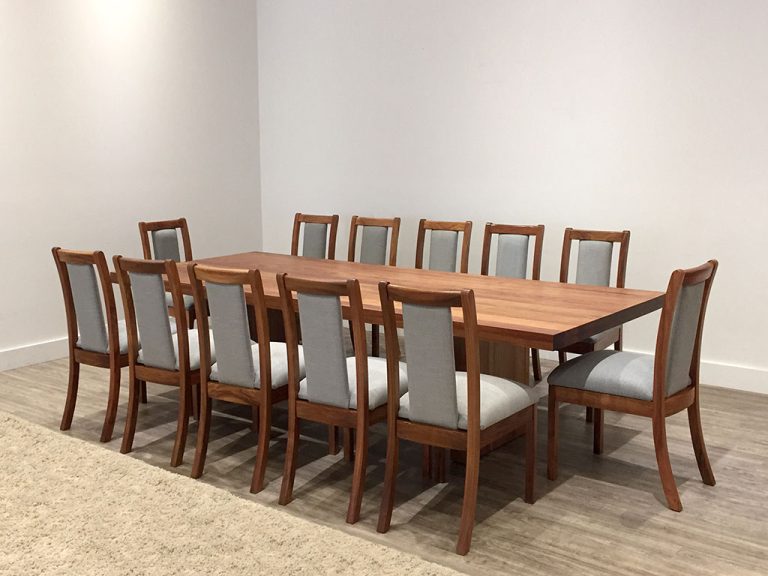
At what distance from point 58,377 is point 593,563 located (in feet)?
12.4

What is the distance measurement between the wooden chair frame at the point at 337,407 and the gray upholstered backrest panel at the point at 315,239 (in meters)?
2.33

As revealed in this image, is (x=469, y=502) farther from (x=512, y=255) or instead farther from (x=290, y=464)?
(x=512, y=255)

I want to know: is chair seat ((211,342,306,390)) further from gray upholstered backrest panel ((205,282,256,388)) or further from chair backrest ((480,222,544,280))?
chair backrest ((480,222,544,280))

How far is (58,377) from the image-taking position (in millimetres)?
5406

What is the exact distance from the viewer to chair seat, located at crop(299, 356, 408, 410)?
10.7 ft

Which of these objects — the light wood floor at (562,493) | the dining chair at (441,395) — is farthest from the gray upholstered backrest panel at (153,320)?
the dining chair at (441,395)

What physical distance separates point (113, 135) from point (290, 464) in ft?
11.9

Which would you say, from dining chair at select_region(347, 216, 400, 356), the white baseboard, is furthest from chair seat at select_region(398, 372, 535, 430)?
the white baseboard

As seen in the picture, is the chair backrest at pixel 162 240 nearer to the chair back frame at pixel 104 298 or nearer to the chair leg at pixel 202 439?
the chair back frame at pixel 104 298

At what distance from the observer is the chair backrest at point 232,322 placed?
11.1ft

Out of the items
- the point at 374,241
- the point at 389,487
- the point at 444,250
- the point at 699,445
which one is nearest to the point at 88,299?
the point at 389,487

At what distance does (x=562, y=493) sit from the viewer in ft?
11.4

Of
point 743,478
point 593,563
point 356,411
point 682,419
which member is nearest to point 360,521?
point 356,411

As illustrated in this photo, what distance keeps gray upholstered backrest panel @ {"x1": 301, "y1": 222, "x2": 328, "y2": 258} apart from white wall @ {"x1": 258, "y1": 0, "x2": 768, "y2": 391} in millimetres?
902
